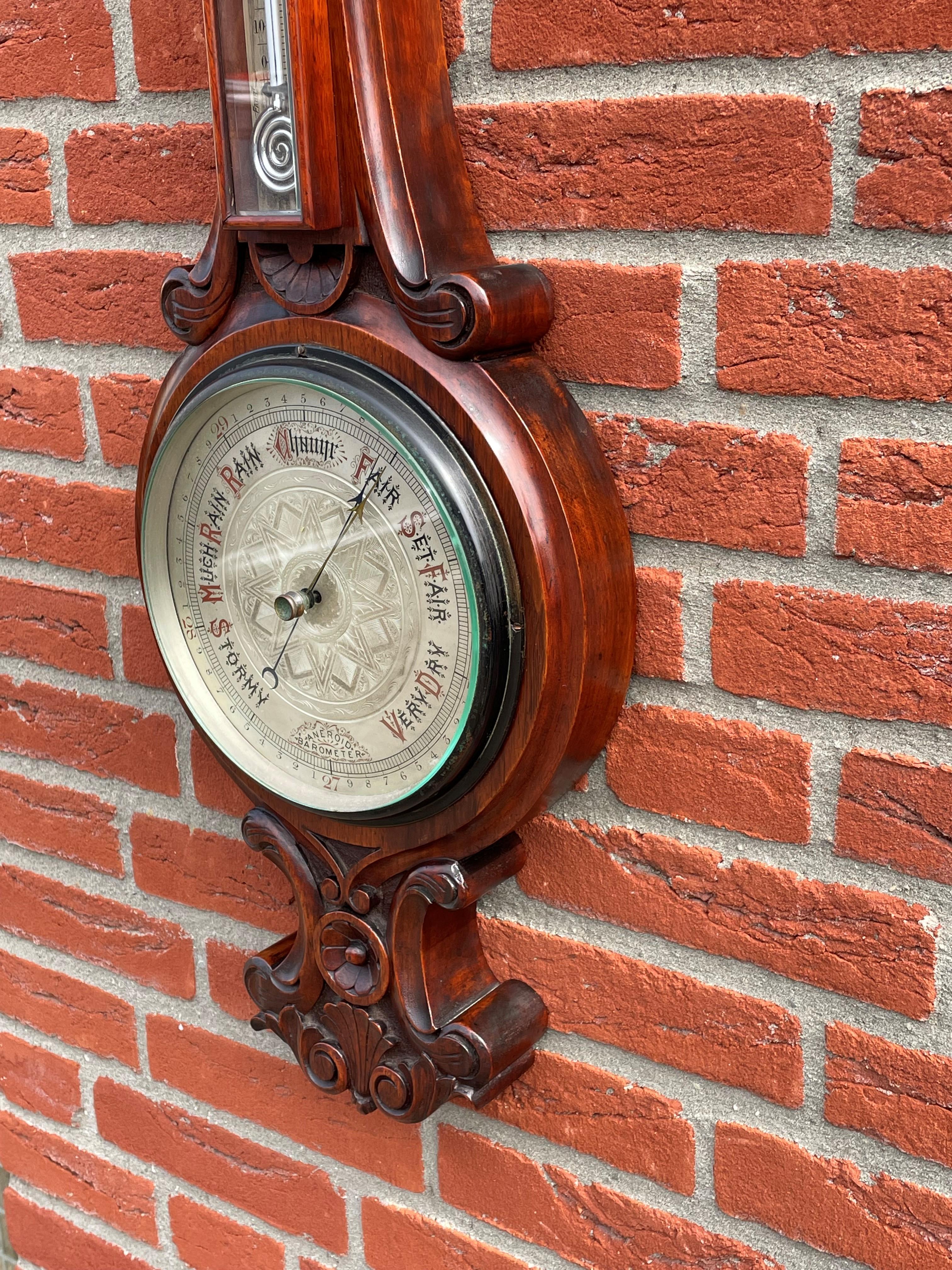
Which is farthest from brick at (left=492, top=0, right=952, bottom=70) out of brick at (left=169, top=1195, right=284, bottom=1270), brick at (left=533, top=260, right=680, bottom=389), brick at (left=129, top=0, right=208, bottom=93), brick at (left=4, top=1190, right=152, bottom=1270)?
brick at (left=4, top=1190, right=152, bottom=1270)

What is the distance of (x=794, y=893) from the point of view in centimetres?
66

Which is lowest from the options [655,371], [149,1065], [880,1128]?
[149,1065]

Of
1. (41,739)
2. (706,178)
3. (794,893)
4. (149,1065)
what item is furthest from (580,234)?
(149,1065)

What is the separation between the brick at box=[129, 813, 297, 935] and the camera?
0.92 metres

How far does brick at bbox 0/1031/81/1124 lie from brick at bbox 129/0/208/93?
86 centimetres

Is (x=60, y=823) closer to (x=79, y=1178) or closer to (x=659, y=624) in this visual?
(x=79, y=1178)

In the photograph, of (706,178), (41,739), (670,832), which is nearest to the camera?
(706,178)

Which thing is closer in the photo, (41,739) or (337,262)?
(337,262)

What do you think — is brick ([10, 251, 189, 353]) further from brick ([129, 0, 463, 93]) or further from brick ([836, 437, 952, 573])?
brick ([836, 437, 952, 573])

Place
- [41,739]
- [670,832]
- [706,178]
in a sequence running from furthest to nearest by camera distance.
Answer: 1. [41,739]
2. [670,832]
3. [706,178]

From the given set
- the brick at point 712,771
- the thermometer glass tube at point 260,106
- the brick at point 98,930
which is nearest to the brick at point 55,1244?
the brick at point 98,930

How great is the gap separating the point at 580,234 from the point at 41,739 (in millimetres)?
665

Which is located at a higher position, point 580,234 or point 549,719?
point 580,234

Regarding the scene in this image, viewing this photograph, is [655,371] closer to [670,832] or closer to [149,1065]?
[670,832]
